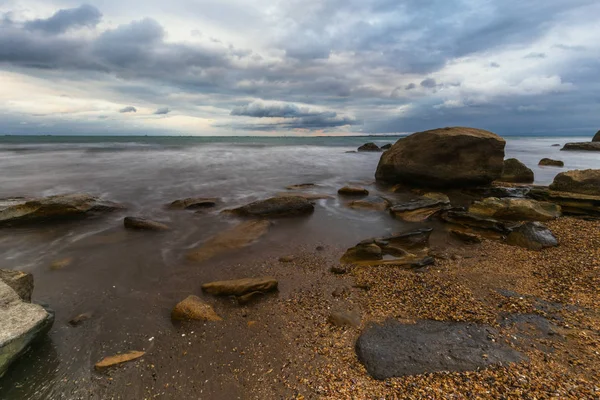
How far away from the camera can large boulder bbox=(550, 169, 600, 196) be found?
10523 millimetres

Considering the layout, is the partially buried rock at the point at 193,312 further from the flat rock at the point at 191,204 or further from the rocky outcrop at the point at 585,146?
the rocky outcrop at the point at 585,146

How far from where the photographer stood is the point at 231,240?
26.6ft

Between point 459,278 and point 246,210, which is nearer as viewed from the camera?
point 459,278

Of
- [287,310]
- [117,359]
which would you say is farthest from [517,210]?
[117,359]

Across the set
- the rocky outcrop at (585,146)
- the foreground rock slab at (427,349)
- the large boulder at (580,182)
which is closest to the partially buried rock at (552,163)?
the large boulder at (580,182)

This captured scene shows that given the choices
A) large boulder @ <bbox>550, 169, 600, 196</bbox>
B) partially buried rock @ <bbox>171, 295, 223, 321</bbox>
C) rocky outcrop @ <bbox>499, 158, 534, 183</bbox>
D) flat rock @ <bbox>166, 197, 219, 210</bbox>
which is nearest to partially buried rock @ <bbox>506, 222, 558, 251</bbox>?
large boulder @ <bbox>550, 169, 600, 196</bbox>

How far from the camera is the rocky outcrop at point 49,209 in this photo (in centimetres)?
895

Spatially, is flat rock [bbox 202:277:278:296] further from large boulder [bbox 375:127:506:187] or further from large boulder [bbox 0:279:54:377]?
large boulder [bbox 375:127:506:187]

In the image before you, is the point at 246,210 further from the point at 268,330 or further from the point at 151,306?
the point at 268,330

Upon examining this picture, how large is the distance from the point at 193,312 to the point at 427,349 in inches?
135

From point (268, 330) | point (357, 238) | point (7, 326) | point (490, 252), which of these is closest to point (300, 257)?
point (357, 238)

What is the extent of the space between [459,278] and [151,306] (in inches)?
222

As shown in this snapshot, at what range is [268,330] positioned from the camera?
14.3 feet

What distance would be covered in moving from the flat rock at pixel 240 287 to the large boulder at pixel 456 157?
11198mm
